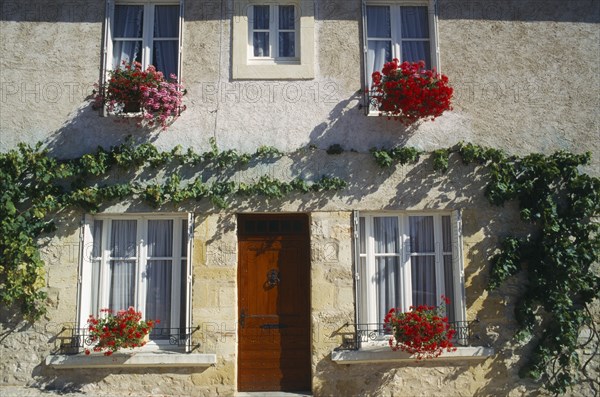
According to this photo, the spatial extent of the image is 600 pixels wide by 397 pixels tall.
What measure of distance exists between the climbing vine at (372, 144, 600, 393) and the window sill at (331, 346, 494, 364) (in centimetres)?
52

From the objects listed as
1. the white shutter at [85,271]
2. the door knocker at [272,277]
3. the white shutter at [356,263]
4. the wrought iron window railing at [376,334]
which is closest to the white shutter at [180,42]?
the white shutter at [85,271]

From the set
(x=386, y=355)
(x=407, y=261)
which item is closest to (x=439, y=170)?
(x=407, y=261)

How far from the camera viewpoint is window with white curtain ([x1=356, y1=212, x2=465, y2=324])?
710cm

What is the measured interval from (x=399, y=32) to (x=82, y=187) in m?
4.30

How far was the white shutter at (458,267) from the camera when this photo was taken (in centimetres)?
696

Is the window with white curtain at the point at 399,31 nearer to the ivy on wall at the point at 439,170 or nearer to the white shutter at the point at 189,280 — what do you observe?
the ivy on wall at the point at 439,170

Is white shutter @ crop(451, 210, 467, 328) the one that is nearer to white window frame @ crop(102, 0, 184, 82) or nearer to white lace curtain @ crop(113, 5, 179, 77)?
white window frame @ crop(102, 0, 184, 82)

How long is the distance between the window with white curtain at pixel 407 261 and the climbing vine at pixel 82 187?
0.79 metres

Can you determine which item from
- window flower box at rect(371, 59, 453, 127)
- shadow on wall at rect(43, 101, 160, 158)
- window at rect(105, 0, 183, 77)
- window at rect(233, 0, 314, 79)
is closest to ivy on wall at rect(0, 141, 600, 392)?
shadow on wall at rect(43, 101, 160, 158)

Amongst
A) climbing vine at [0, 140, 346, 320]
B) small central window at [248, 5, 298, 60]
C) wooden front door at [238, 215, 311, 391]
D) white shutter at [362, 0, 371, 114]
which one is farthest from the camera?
small central window at [248, 5, 298, 60]

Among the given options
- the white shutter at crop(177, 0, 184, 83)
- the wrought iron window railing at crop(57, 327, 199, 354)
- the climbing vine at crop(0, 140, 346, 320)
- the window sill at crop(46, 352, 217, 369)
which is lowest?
the window sill at crop(46, 352, 217, 369)

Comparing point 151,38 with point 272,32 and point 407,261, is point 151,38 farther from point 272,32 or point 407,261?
point 407,261

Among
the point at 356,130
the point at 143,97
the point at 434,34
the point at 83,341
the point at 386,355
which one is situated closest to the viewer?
the point at 386,355

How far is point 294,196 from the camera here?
7.05 metres
